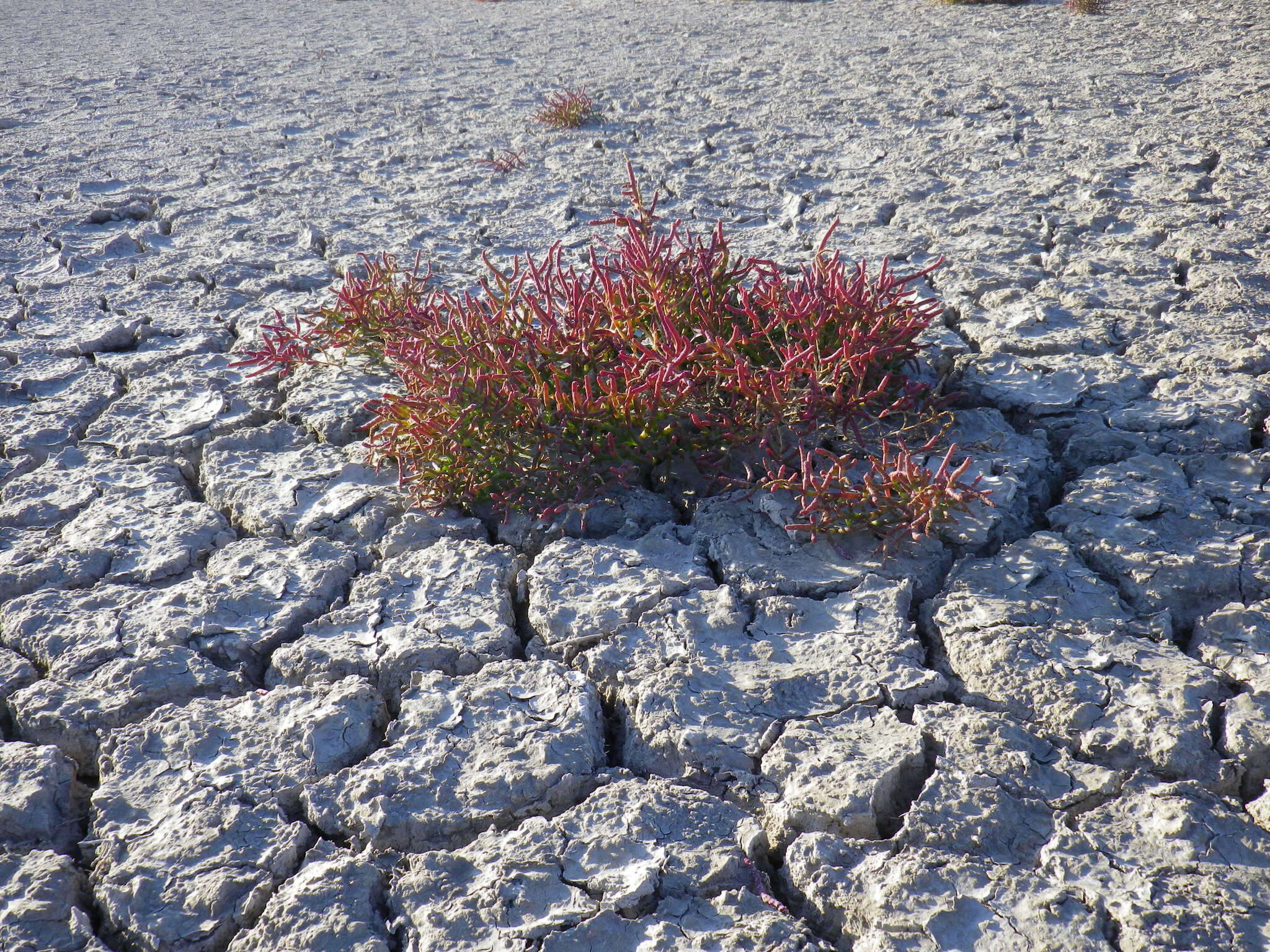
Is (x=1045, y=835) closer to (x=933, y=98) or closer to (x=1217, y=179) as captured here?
(x=1217, y=179)

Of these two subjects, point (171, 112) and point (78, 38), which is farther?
point (78, 38)

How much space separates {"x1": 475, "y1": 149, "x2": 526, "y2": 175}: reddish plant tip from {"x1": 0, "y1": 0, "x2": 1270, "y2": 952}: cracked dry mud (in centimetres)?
97

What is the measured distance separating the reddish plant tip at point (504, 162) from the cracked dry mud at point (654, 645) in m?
0.97

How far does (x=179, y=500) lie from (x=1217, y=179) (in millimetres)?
5162

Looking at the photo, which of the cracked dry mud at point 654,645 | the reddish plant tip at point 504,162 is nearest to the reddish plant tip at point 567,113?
the reddish plant tip at point 504,162

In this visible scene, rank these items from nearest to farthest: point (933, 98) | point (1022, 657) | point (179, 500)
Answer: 1. point (1022, 657)
2. point (179, 500)
3. point (933, 98)

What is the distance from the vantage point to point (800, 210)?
5.03 meters

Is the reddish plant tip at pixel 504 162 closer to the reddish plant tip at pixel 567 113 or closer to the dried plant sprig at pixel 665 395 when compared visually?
the reddish plant tip at pixel 567 113

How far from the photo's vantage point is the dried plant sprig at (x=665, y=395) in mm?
2766

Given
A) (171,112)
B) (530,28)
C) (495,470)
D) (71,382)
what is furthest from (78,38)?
(495,470)

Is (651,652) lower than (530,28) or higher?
lower

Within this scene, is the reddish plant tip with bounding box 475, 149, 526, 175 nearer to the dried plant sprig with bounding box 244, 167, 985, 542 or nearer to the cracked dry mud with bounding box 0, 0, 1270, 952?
the cracked dry mud with bounding box 0, 0, 1270, 952

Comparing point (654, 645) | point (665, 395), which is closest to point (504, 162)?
point (665, 395)

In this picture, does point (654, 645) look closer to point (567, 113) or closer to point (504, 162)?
point (504, 162)
